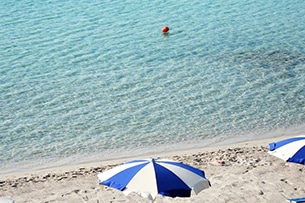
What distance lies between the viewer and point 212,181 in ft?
44.2

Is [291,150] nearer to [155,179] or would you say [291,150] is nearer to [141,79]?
[155,179]

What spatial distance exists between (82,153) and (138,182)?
6408 mm

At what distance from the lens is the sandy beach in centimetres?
1272

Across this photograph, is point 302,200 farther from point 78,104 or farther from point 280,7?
point 280,7

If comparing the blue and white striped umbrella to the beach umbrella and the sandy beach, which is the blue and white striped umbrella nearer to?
the sandy beach

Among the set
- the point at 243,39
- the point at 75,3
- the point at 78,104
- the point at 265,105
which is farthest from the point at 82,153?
the point at 75,3

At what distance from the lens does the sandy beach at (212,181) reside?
1272 cm

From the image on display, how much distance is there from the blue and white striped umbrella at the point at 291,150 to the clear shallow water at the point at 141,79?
5169 millimetres

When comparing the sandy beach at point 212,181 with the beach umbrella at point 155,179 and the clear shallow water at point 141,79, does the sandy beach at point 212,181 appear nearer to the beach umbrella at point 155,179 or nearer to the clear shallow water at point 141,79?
the clear shallow water at point 141,79

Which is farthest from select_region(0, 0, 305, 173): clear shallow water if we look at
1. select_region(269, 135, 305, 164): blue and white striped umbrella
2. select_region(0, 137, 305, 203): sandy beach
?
select_region(269, 135, 305, 164): blue and white striped umbrella

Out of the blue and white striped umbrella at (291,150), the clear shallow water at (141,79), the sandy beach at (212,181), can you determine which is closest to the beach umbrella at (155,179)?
the blue and white striped umbrella at (291,150)

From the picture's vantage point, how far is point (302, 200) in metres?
11.6

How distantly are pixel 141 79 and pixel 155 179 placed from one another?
10.9 meters

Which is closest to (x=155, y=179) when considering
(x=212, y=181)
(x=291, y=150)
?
(x=291, y=150)
